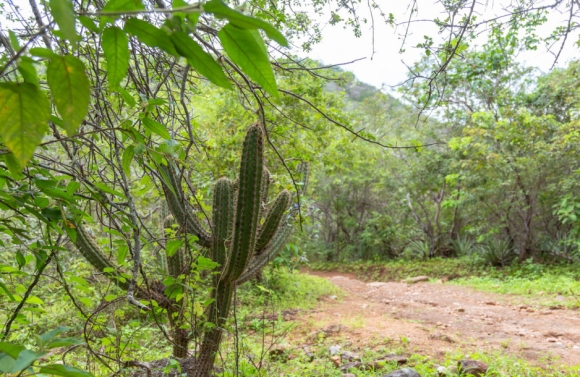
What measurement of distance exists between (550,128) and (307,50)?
7.56 m

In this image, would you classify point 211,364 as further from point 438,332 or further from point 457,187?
point 457,187

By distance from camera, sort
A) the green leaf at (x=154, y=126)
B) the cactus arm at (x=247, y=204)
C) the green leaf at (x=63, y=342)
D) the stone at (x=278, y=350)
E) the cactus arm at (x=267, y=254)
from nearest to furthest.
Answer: the green leaf at (x=63, y=342), the green leaf at (x=154, y=126), the cactus arm at (x=247, y=204), the cactus arm at (x=267, y=254), the stone at (x=278, y=350)

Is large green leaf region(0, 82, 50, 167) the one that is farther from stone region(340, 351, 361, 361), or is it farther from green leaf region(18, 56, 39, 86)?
stone region(340, 351, 361, 361)

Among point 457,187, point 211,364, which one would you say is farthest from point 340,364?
point 457,187

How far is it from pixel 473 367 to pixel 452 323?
2427 mm

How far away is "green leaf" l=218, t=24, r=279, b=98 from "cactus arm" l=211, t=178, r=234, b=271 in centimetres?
221

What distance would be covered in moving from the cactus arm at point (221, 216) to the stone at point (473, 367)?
2092 millimetres

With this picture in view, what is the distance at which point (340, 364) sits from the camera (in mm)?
3578

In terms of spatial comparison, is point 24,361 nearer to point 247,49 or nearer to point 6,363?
point 6,363

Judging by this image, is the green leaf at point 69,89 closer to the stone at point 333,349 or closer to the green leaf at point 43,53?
the green leaf at point 43,53

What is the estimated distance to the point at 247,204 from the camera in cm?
238

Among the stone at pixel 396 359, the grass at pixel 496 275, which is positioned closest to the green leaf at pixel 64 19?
the stone at pixel 396 359

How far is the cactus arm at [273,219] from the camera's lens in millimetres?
2816

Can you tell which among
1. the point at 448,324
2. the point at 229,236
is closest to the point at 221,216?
the point at 229,236
